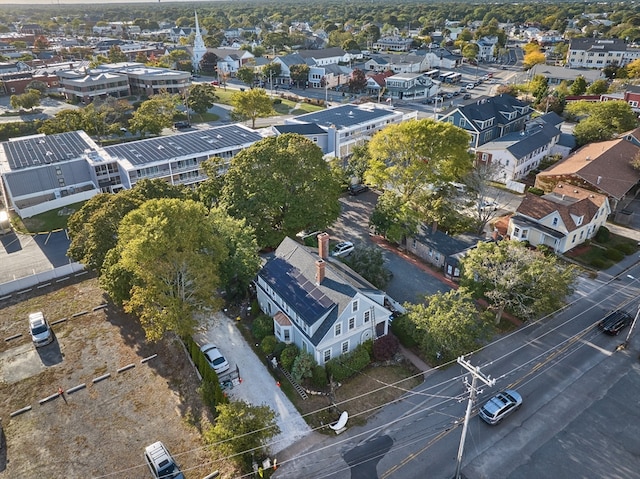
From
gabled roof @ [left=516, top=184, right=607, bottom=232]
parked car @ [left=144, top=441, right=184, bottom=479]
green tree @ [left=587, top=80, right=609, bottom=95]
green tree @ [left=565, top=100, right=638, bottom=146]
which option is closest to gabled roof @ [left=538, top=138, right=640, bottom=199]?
gabled roof @ [left=516, top=184, right=607, bottom=232]

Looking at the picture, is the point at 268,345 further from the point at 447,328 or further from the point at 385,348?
the point at 447,328

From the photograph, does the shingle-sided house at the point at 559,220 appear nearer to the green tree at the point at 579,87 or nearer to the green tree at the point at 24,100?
the green tree at the point at 579,87

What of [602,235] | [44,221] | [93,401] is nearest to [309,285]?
[93,401]

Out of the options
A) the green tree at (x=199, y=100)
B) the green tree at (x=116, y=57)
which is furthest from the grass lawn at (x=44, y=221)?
the green tree at (x=116, y=57)

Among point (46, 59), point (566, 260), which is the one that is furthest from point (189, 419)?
point (46, 59)

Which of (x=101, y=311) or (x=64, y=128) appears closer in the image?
(x=101, y=311)

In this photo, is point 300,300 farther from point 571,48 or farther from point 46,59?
point 46,59
